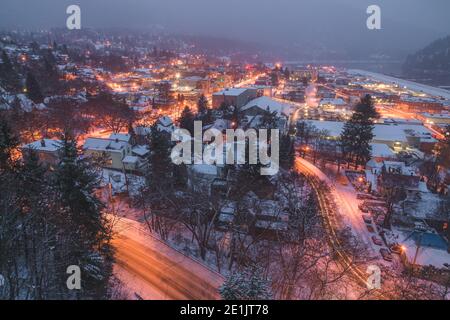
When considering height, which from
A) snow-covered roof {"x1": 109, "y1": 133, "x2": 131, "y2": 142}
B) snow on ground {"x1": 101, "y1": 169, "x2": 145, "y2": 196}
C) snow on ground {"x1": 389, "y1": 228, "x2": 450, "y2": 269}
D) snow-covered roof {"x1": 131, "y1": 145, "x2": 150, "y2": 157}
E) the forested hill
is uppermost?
the forested hill

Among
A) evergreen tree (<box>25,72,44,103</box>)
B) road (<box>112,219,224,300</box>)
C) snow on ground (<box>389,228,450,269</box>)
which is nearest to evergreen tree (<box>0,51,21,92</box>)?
evergreen tree (<box>25,72,44,103</box>)

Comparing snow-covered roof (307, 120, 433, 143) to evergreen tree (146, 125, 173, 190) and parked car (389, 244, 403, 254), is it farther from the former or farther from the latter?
evergreen tree (146, 125, 173, 190)

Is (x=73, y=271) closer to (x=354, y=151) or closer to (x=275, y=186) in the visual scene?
(x=275, y=186)

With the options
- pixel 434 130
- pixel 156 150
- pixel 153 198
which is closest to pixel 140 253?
pixel 153 198

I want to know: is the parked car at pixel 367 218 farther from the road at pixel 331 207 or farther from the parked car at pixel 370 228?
the road at pixel 331 207

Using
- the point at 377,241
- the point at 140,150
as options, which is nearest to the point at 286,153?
the point at 377,241

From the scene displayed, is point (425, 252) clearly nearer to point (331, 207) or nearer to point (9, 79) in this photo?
point (331, 207)
